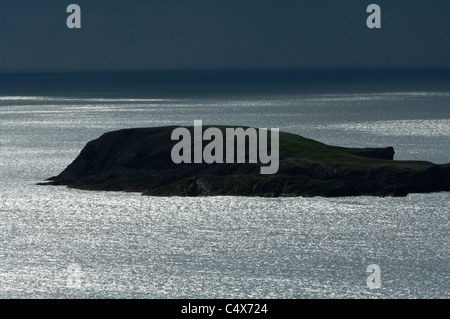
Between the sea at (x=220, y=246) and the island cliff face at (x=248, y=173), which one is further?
the island cliff face at (x=248, y=173)

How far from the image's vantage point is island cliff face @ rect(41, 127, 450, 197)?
12162cm

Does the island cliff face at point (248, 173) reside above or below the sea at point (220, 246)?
above

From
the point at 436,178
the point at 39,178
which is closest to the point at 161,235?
the point at 436,178

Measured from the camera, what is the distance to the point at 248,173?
407 ft

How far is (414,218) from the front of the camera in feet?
366

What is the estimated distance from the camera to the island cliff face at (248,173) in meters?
122

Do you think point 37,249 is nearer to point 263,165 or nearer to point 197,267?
Result: point 197,267

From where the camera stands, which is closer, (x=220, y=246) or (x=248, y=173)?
(x=220, y=246)

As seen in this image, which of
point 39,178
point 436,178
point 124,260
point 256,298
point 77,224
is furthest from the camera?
point 39,178

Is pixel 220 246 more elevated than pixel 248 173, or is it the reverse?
pixel 248 173

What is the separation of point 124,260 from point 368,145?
349 feet

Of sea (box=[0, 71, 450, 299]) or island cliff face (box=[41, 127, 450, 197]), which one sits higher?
island cliff face (box=[41, 127, 450, 197])

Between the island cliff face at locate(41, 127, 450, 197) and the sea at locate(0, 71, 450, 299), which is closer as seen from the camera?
the sea at locate(0, 71, 450, 299)

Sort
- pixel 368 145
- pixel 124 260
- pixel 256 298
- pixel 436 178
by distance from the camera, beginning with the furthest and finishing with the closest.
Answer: pixel 368 145 → pixel 436 178 → pixel 124 260 → pixel 256 298
